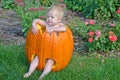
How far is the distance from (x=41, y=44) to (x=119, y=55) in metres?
1.41

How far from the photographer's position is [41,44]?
5.57 m

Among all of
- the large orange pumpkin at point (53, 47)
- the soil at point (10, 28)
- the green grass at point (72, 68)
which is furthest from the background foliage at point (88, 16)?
the large orange pumpkin at point (53, 47)

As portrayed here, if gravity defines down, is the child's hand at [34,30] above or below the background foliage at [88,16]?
above

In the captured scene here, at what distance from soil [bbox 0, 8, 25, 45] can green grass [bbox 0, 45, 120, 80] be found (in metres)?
0.48

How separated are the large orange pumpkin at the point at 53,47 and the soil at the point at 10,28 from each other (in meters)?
1.20

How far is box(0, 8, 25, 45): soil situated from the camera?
6911 mm

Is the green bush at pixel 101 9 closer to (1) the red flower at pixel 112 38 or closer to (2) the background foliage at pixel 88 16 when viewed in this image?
(2) the background foliage at pixel 88 16

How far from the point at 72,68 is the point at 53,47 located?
1.74ft

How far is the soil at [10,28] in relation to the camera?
22.7 ft

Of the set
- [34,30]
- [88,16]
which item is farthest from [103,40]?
[88,16]

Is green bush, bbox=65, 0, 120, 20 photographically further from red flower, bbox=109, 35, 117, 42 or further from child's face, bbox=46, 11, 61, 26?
child's face, bbox=46, 11, 61, 26

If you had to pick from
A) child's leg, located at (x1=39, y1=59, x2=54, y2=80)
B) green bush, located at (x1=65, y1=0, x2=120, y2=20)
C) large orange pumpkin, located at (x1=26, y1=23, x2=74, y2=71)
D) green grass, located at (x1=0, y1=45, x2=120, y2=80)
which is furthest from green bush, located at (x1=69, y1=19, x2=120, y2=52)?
green bush, located at (x1=65, y1=0, x2=120, y2=20)

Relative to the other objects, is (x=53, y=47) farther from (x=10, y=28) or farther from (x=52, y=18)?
(x=10, y=28)

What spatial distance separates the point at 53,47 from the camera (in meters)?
5.54
